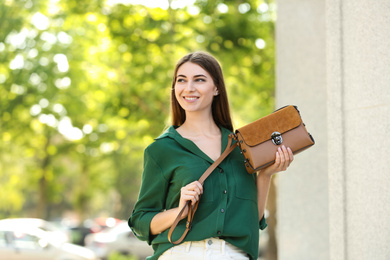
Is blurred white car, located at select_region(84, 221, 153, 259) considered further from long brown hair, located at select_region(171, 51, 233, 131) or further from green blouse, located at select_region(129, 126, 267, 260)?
green blouse, located at select_region(129, 126, 267, 260)

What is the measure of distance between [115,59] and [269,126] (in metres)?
8.91

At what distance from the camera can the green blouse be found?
8.11 ft

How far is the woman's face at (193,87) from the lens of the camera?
8.81 ft

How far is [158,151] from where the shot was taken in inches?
104

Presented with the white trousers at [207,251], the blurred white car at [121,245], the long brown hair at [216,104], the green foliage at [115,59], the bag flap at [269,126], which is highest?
the green foliage at [115,59]

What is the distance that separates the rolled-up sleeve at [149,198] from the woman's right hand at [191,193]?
197 mm

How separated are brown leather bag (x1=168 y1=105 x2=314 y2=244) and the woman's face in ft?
0.81

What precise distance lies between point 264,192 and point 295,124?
344mm

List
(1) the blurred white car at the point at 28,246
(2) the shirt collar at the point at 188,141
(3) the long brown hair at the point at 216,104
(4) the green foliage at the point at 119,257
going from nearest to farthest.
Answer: (2) the shirt collar at the point at 188,141
(3) the long brown hair at the point at 216,104
(1) the blurred white car at the point at 28,246
(4) the green foliage at the point at 119,257

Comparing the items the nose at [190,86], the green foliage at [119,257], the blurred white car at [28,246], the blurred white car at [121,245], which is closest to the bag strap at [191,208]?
the nose at [190,86]

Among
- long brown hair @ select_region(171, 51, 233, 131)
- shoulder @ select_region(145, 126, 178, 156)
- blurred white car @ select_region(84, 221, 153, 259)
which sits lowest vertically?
blurred white car @ select_region(84, 221, 153, 259)

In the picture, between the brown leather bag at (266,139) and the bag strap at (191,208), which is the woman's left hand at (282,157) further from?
the bag strap at (191,208)

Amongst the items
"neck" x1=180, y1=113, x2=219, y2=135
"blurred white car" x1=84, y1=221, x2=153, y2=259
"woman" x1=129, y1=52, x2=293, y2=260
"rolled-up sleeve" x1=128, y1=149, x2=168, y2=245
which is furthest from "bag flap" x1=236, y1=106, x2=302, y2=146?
"blurred white car" x1=84, y1=221, x2=153, y2=259

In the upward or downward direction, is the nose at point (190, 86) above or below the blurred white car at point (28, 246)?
above
